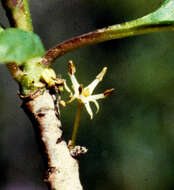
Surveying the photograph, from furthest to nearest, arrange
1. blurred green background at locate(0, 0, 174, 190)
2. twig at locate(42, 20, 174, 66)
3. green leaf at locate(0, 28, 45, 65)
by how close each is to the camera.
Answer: blurred green background at locate(0, 0, 174, 190) < twig at locate(42, 20, 174, 66) < green leaf at locate(0, 28, 45, 65)

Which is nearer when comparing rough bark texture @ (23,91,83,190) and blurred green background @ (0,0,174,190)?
rough bark texture @ (23,91,83,190)

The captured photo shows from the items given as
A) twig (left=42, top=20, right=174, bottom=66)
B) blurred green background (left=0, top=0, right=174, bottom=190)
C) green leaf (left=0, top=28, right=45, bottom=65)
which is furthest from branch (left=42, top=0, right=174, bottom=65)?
blurred green background (left=0, top=0, right=174, bottom=190)

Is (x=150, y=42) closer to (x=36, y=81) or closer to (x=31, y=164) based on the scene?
(x=31, y=164)

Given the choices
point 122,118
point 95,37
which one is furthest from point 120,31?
point 122,118

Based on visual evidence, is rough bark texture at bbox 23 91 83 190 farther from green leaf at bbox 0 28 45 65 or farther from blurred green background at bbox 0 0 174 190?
blurred green background at bbox 0 0 174 190

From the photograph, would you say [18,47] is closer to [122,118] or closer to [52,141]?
[52,141]

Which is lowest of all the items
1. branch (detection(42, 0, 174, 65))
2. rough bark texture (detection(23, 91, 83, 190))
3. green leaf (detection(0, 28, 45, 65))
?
rough bark texture (detection(23, 91, 83, 190))

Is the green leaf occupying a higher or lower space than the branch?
lower

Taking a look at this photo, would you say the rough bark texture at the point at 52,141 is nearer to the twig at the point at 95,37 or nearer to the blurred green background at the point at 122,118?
the twig at the point at 95,37
